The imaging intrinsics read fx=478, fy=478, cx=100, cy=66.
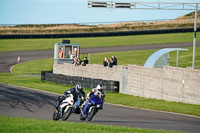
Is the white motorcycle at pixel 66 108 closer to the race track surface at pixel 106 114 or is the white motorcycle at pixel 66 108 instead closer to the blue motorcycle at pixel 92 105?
the blue motorcycle at pixel 92 105

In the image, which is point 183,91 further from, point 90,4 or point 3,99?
point 90,4

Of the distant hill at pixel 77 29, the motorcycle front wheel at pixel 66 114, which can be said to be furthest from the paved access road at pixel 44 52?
the motorcycle front wheel at pixel 66 114

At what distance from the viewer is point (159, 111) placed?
21.8 metres

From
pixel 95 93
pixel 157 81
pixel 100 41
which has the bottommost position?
pixel 157 81

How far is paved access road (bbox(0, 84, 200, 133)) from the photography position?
16797 mm

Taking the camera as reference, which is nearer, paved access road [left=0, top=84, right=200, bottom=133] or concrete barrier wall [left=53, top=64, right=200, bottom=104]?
paved access road [left=0, top=84, right=200, bottom=133]

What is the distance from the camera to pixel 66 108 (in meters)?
16.5

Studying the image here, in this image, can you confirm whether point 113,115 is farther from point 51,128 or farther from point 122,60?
point 122,60

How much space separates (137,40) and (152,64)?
38410 millimetres

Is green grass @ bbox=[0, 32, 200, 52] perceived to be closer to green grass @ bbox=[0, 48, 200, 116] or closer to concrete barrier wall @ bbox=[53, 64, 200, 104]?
green grass @ bbox=[0, 48, 200, 116]

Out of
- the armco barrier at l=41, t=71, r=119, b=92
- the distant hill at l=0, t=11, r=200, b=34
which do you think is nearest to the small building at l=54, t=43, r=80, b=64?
the armco barrier at l=41, t=71, r=119, b=92

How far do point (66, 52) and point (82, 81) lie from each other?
363 inches

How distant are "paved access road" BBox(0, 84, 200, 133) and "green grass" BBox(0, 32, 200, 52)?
129 ft

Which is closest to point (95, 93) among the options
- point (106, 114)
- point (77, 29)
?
point (106, 114)
